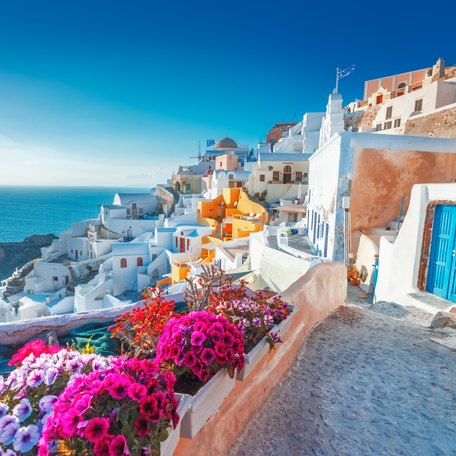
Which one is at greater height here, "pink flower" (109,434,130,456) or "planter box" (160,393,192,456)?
"pink flower" (109,434,130,456)

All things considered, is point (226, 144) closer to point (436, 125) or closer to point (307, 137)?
point (307, 137)

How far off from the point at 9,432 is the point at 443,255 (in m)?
7.79

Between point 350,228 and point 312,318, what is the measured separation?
7153mm

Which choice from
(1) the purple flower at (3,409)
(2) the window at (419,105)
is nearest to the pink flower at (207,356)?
(1) the purple flower at (3,409)

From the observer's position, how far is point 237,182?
3900 centimetres

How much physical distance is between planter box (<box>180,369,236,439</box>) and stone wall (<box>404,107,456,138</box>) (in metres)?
23.3

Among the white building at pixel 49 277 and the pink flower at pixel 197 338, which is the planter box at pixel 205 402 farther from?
the white building at pixel 49 277

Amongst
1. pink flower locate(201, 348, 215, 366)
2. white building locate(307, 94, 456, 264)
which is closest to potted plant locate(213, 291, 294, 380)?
pink flower locate(201, 348, 215, 366)

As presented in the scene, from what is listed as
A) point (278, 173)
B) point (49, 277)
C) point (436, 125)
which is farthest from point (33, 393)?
point (49, 277)

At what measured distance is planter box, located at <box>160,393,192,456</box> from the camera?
4.97 feet

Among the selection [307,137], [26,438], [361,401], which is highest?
[307,137]

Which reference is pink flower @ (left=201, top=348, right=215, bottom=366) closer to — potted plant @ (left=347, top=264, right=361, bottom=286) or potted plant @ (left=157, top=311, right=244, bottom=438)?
potted plant @ (left=157, top=311, right=244, bottom=438)

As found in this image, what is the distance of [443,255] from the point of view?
661 centimetres

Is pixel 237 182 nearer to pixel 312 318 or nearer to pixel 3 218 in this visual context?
pixel 312 318
